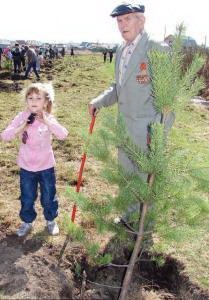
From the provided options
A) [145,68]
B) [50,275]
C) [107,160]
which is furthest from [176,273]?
[145,68]

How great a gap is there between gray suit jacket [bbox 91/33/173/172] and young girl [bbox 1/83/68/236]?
48 cm

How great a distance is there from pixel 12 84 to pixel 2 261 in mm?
12451

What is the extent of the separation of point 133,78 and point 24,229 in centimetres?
168

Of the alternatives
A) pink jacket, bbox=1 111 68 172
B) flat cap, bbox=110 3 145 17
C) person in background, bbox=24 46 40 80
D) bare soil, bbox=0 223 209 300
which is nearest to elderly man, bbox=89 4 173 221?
flat cap, bbox=110 3 145 17

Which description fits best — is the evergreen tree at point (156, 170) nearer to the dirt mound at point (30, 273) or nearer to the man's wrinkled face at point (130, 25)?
the dirt mound at point (30, 273)

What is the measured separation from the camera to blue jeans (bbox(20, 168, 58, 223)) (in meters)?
3.87

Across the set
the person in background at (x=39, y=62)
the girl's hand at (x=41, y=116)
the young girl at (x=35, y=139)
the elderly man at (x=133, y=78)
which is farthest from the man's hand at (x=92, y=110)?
the person in background at (x=39, y=62)

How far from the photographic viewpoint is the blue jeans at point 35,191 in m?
3.87

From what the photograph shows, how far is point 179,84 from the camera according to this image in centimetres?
258

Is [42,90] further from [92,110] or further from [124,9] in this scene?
[124,9]

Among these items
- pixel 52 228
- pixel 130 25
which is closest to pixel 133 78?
pixel 130 25

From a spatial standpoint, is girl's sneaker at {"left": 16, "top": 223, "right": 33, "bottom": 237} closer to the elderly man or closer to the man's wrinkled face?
the elderly man

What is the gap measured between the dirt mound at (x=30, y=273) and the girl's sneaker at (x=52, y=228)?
0.74ft

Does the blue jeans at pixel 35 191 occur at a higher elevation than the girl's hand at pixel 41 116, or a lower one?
lower
